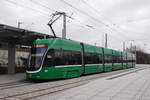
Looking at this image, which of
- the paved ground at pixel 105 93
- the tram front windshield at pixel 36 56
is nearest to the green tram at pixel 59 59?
the tram front windshield at pixel 36 56

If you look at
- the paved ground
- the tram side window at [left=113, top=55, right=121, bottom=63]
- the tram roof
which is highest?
the tram roof

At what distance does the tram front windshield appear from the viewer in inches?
480

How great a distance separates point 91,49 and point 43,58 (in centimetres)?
727

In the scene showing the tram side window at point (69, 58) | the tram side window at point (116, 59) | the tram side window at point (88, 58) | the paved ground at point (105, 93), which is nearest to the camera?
the paved ground at point (105, 93)

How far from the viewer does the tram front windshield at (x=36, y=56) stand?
1220 cm

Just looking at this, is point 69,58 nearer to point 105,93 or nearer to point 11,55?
point 105,93

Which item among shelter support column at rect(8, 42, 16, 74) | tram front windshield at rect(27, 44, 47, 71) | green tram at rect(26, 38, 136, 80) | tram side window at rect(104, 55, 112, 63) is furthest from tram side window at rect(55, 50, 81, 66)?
shelter support column at rect(8, 42, 16, 74)

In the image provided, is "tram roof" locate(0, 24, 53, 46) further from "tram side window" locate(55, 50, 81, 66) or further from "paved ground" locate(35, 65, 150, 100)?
"paved ground" locate(35, 65, 150, 100)

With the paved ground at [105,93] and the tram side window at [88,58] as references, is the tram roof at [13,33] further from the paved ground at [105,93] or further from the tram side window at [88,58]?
the paved ground at [105,93]

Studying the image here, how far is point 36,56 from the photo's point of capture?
12445 mm

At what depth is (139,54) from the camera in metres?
75.7

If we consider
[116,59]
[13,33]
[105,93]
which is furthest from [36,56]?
[116,59]

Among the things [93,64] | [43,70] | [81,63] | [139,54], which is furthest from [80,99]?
[139,54]

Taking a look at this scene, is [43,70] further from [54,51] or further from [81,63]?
[81,63]
